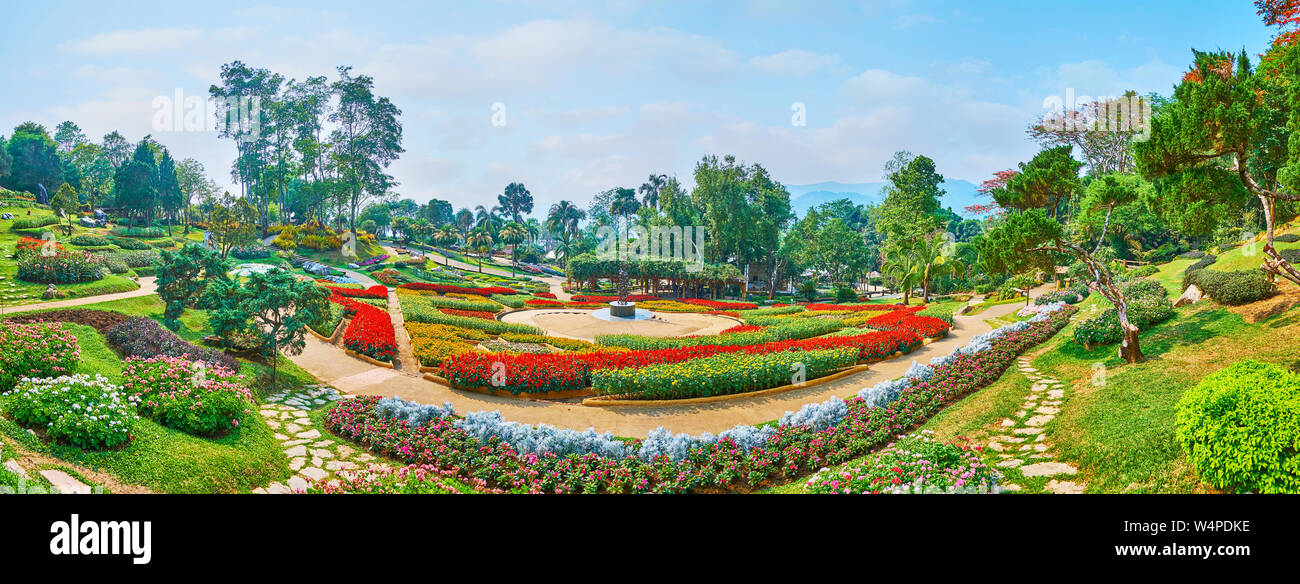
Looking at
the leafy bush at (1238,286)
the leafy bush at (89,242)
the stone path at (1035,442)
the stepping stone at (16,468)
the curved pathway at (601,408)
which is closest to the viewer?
the stepping stone at (16,468)

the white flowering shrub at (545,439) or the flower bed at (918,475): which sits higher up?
the flower bed at (918,475)

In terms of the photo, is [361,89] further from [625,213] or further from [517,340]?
[517,340]

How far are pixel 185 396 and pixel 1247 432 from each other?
10.4 meters

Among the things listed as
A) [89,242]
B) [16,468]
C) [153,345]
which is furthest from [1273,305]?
[89,242]

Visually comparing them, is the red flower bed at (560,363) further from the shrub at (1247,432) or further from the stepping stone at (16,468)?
the shrub at (1247,432)

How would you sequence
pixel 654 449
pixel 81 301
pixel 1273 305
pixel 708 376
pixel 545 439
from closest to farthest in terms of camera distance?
1. pixel 654 449
2. pixel 545 439
3. pixel 1273 305
4. pixel 708 376
5. pixel 81 301

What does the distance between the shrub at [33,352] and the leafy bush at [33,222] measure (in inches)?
1144

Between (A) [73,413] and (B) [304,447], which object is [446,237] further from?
(A) [73,413]

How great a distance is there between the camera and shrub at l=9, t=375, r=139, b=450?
178 inches

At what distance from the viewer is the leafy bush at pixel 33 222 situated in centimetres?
2458

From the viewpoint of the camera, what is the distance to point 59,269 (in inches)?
539

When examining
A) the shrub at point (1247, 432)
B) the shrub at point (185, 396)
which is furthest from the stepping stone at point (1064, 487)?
the shrub at point (185, 396)

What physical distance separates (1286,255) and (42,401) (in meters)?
21.4
